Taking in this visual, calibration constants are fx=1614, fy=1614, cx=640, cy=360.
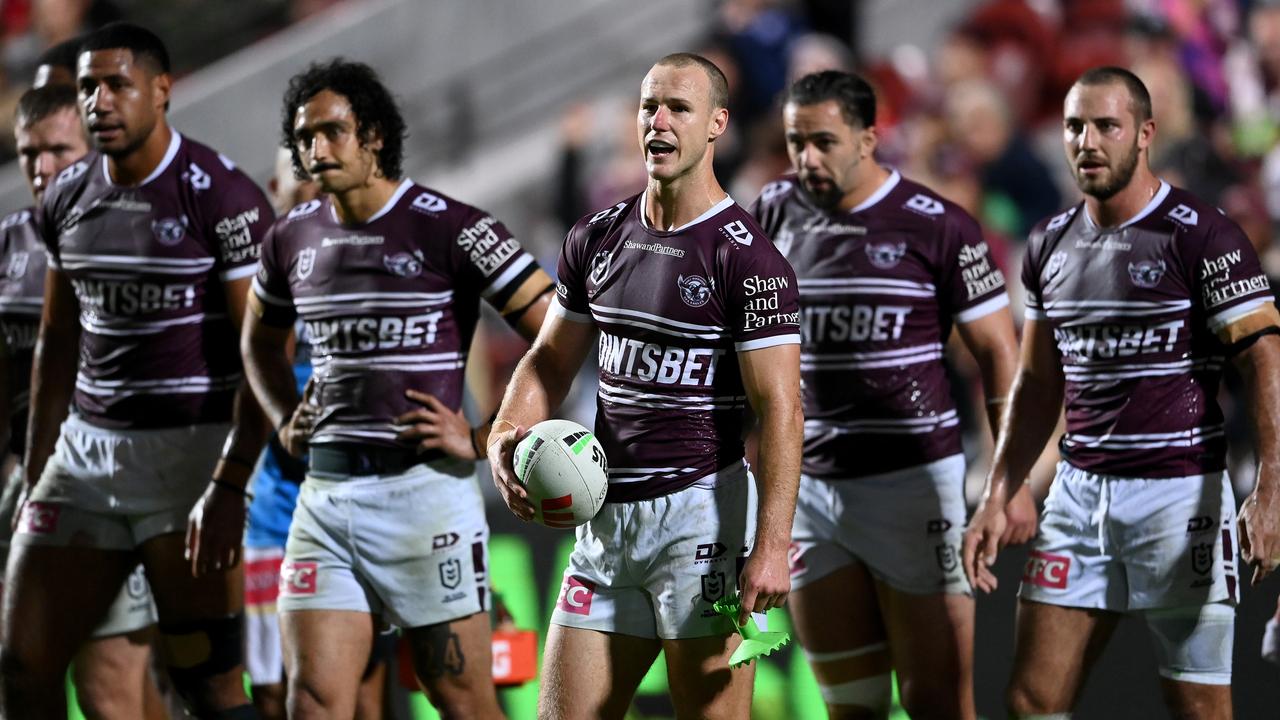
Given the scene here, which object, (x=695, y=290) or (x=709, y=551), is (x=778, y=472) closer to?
(x=709, y=551)

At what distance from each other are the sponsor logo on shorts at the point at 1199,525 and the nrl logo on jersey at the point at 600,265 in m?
2.23

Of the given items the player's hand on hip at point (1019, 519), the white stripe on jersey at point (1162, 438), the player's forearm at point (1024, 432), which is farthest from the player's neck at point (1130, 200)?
the player's hand on hip at point (1019, 519)

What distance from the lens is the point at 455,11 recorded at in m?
14.0

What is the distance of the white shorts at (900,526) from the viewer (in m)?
5.95

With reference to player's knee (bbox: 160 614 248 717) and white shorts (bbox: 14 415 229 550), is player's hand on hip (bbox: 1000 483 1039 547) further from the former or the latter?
white shorts (bbox: 14 415 229 550)

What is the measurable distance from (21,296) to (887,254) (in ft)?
11.9

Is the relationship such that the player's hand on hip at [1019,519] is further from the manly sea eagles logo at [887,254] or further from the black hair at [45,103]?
the black hair at [45,103]

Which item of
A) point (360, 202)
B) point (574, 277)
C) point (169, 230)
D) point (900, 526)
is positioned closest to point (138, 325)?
point (169, 230)

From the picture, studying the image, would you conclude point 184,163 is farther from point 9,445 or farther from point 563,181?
point 563,181

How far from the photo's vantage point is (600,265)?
16.0ft

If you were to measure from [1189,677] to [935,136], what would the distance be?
606 centimetres

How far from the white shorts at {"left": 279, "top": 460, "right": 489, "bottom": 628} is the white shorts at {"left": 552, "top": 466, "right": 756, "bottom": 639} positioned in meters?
0.81

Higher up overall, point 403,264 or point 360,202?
point 360,202

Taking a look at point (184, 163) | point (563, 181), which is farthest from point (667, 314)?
point (563, 181)
